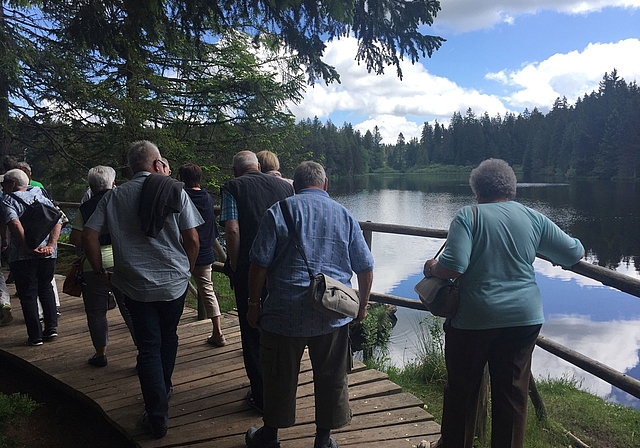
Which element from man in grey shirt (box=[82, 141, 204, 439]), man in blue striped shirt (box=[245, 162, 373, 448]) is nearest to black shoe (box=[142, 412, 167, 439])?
man in grey shirt (box=[82, 141, 204, 439])

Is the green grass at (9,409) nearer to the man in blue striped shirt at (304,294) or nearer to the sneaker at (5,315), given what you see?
the man in blue striped shirt at (304,294)

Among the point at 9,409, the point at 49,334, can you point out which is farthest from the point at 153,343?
the point at 49,334

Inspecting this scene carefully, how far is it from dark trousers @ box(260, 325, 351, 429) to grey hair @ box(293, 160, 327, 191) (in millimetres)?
751

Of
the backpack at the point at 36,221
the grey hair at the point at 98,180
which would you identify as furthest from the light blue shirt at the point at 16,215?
the grey hair at the point at 98,180

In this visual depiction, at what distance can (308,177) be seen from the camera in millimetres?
2479

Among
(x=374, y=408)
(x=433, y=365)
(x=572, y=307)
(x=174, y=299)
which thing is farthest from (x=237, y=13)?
(x=572, y=307)

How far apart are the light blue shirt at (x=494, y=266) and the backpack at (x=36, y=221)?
140 inches

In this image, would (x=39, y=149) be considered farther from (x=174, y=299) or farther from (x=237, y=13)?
(x=174, y=299)

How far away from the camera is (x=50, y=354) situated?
4312mm

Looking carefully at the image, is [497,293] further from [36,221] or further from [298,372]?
[36,221]

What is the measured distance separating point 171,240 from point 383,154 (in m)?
120

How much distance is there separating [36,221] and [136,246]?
211 cm

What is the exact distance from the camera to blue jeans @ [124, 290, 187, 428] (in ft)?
9.15

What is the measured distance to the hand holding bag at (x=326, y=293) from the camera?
226 centimetres
